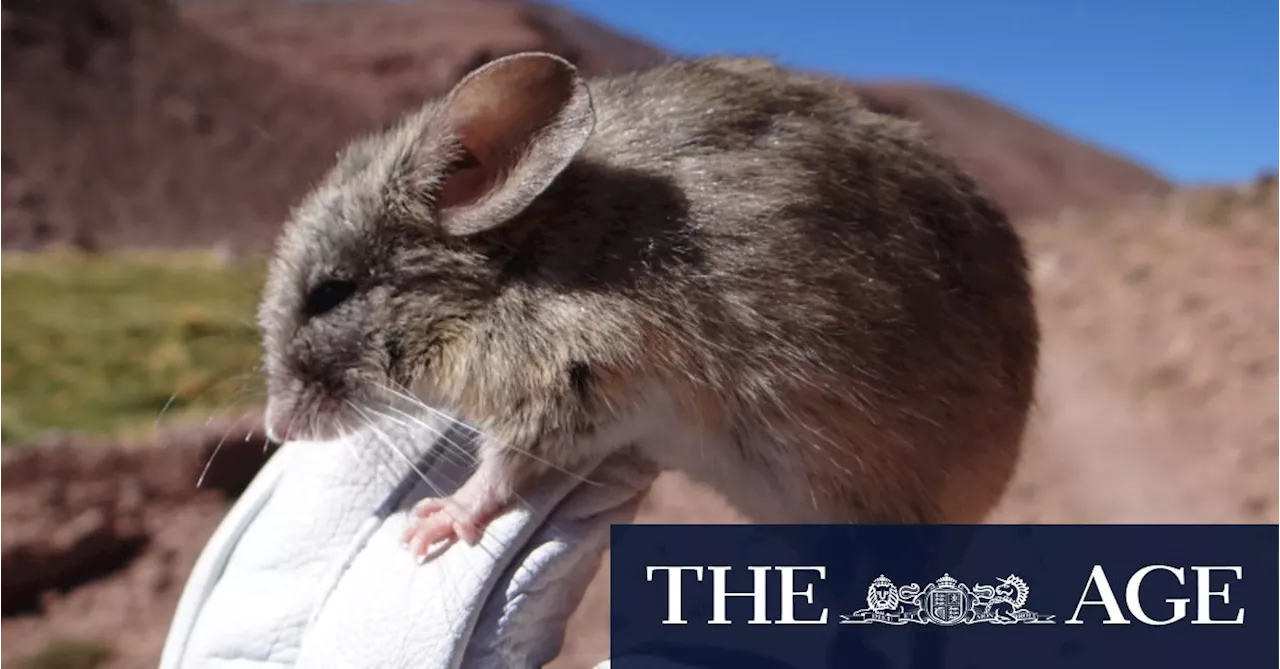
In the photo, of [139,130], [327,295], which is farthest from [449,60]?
[327,295]

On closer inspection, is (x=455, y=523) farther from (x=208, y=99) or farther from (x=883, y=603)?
(x=208, y=99)

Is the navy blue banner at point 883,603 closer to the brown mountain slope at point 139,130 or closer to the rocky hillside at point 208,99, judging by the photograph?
the rocky hillside at point 208,99

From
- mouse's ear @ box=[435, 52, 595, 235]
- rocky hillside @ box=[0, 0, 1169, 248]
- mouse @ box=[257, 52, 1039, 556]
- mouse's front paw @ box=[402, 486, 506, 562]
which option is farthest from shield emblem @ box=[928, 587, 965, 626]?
rocky hillside @ box=[0, 0, 1169, 248]

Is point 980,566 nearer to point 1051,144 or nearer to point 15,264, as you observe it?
point 15,264

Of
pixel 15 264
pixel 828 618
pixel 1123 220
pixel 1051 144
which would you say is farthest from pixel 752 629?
pixel 1051 144

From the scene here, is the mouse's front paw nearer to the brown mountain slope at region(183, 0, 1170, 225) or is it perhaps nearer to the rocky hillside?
the rocky hillside
